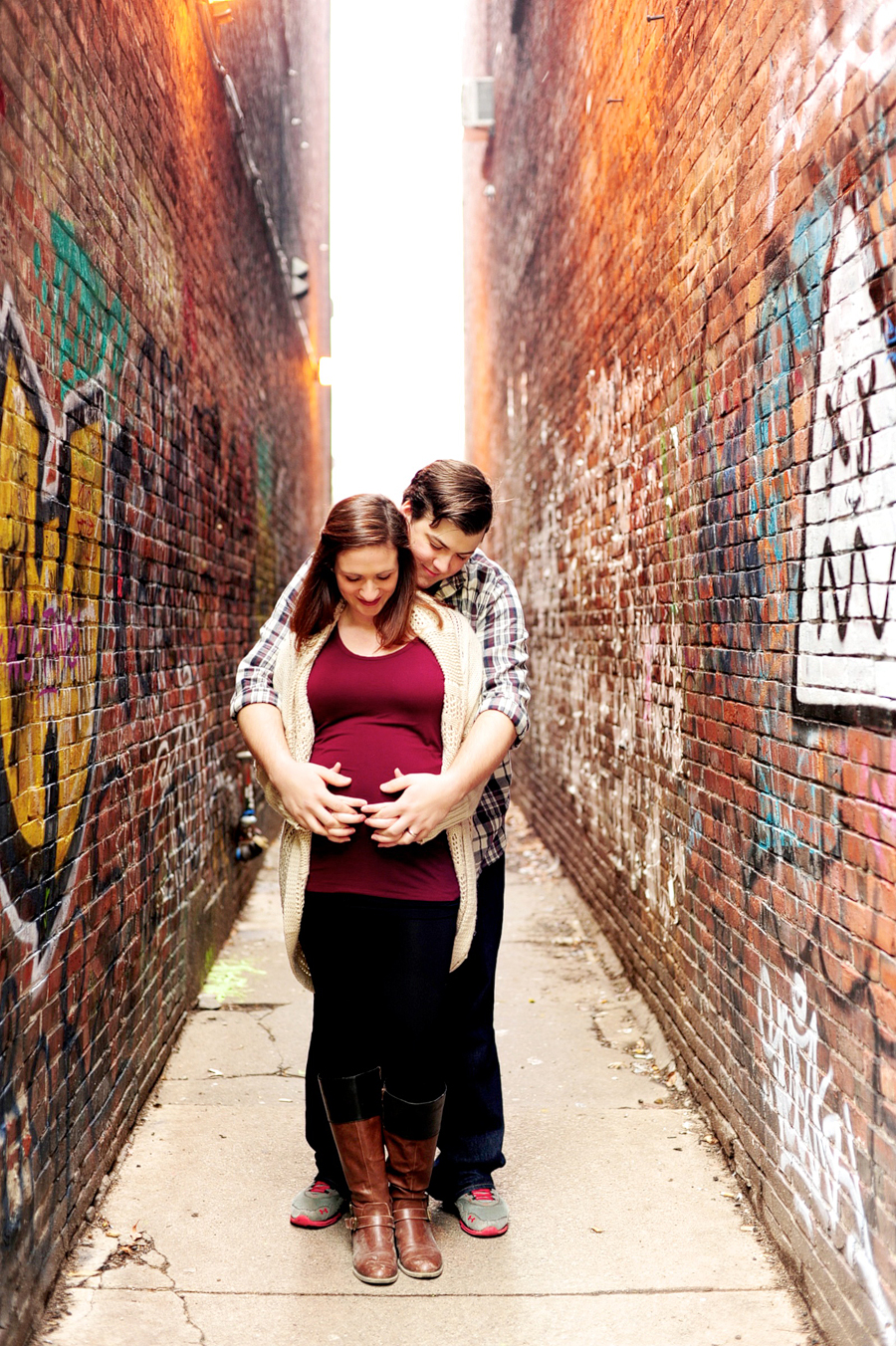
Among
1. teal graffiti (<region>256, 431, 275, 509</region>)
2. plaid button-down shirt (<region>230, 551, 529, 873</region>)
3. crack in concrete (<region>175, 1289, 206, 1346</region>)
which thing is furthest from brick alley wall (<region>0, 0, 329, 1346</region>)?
teal graffiti (<region>256, 431, 275, 509</region>)

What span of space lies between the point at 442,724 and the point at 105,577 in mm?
1343

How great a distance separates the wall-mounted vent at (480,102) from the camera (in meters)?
13.2

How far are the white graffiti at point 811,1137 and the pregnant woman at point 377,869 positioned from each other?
868 millimetres

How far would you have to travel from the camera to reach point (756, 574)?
3.43 meters

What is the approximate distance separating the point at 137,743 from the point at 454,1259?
2000mm

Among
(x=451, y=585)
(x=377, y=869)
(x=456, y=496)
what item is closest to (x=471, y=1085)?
(x=377, y=869)

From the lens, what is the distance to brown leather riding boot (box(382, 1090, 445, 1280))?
3031 millimetres

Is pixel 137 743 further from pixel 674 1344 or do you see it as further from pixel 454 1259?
pixel 674 1344

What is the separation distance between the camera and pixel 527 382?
33.1 ft

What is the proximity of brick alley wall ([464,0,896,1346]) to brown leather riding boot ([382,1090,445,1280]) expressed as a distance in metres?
0.92

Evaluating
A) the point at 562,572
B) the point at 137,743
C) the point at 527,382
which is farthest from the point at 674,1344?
the point at 527,382

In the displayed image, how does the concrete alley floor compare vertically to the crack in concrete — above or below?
below

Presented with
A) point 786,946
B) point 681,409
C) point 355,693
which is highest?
point 681,409

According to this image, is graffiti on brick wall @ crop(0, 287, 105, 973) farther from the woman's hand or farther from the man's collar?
the man's collar
